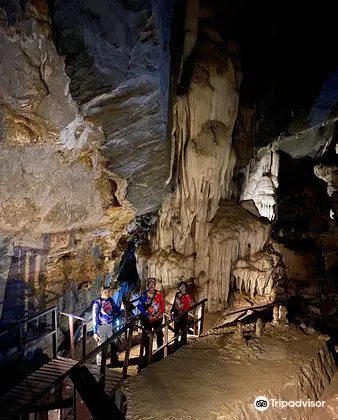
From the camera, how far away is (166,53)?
5.30 meters

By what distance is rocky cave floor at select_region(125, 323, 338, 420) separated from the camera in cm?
373

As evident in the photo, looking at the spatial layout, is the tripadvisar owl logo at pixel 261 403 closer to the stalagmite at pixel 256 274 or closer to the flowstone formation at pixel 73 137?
the flowstone formation at pixel 73 137

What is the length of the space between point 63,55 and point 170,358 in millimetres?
4249

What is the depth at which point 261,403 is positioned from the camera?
394 cm

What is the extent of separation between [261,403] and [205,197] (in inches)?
224

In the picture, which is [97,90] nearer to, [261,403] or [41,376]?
[41,376]

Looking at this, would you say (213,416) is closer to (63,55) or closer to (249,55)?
(63,55)

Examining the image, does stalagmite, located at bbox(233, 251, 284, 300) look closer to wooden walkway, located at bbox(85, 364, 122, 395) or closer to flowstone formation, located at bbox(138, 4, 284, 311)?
flowstone formation, located at bbox(138, 4, 284, 311)

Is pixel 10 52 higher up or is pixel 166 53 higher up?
pixel 166 53

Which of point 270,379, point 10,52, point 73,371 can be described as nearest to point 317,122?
point 270,379

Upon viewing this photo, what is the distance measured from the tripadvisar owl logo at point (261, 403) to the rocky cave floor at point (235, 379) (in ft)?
0.17

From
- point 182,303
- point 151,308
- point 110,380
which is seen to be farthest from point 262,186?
point 110,380

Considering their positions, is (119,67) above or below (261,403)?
above

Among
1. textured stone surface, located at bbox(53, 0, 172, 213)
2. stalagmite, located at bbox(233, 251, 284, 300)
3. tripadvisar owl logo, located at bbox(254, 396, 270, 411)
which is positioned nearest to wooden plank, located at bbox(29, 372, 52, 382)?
tripadvisar owl logo, located at bbox(254, 396, 270, 411)
